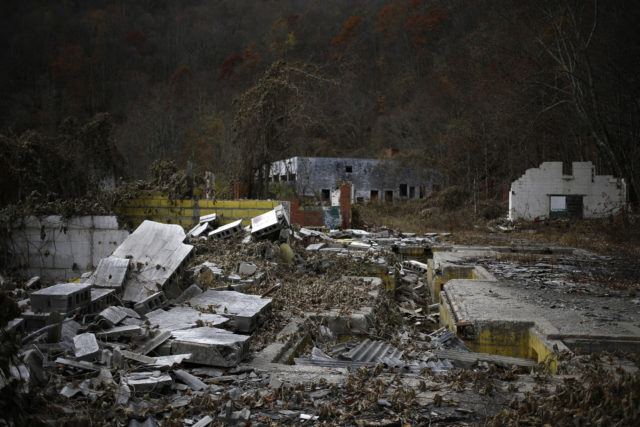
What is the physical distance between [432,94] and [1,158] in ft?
125

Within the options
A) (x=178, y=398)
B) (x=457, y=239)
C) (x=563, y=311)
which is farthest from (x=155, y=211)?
(x=457, y=239)

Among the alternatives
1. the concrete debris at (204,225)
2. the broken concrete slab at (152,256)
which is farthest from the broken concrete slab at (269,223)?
the broken concrete slab at (152,256)

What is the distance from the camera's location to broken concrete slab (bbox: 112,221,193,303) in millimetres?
5531

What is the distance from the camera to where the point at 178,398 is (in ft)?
10.7

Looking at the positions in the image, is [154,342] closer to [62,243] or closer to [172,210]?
[62,243]

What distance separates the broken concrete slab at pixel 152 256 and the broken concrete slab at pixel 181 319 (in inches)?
23.7

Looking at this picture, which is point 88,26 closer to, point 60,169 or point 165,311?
point 60,169

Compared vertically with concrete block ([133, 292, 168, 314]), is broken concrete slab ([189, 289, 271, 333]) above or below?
below

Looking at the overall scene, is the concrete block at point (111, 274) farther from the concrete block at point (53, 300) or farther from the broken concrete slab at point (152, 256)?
the concrete block at point (53, 300)

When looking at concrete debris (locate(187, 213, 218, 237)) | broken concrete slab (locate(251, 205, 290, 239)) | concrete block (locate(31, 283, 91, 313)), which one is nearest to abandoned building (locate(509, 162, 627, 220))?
broken concrete slab (locate(251, 205, 290, 239))

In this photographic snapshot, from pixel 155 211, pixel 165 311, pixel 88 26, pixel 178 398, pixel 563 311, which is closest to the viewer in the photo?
pixel 178 398

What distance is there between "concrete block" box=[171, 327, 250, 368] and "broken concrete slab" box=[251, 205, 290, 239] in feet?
15.0

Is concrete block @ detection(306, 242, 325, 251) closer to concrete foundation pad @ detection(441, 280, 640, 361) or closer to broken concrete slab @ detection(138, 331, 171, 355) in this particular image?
concrete foundation pad @ detection(441, 280, 640, 361)

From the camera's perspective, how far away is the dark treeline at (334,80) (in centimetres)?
1325
